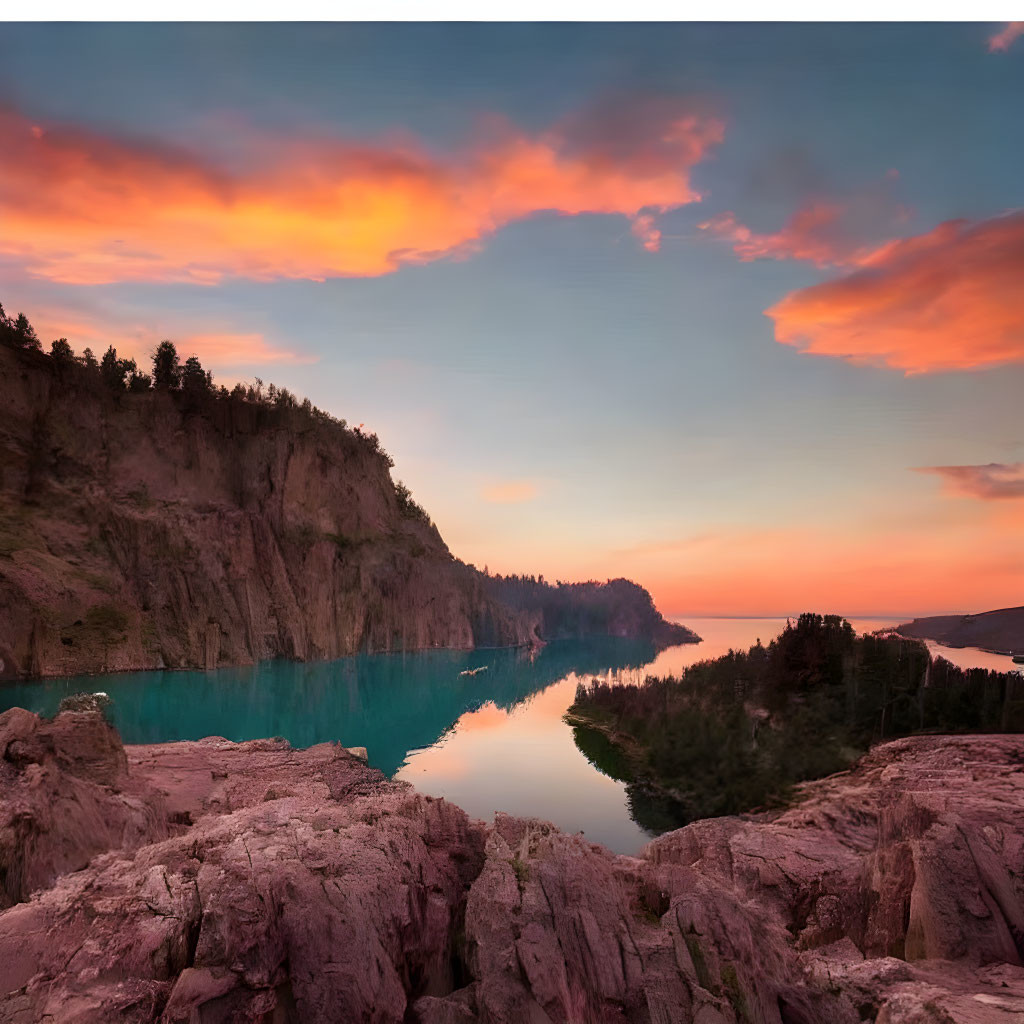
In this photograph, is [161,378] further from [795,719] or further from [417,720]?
[795,719]

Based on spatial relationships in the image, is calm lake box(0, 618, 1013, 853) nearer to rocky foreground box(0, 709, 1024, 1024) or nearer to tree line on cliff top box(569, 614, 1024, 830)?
tree line on cliff top box(569, 614, 1024, 830)

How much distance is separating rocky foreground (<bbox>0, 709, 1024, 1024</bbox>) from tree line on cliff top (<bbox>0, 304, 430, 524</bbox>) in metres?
56.6

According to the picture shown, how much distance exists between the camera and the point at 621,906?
19.2ft

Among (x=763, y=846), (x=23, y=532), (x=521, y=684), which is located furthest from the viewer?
(x=521, y=684)

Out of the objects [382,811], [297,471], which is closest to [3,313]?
[297,471]

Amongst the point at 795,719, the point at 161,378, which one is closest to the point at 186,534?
the point at 161,378

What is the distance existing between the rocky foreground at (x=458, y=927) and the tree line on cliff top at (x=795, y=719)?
1379 cm

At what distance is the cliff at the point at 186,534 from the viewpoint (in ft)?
149

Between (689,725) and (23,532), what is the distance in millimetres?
46169

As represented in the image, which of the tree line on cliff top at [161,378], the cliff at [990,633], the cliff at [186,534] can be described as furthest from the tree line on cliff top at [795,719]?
the tree line on cliff top at [161,378]

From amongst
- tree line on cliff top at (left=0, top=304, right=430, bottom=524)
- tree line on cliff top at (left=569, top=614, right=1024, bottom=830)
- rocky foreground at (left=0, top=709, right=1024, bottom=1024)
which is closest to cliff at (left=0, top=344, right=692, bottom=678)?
tree line on cliff top at (left=0, top=304, right=430, bottom=524)

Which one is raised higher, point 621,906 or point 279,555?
point 279,555

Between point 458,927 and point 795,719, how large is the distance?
24.1 meters

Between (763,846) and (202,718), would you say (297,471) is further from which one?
(763,846)
